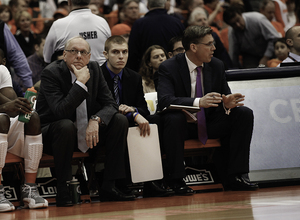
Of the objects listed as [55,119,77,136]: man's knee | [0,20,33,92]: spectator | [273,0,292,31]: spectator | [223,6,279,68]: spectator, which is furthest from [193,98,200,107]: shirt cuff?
[273,0,292,31]: spectator

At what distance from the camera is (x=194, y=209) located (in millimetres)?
3084

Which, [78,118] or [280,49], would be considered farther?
[280,49]

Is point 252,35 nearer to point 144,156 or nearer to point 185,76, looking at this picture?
point 185,76

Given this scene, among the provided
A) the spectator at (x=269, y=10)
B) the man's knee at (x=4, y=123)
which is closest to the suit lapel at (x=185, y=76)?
the man's knee at (x=4, y=123)

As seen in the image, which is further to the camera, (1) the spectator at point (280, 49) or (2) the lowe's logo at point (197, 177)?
(1) the spectator at point (280, 49)

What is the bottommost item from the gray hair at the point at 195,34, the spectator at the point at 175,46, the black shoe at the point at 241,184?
the black shoe at the point at 241,184

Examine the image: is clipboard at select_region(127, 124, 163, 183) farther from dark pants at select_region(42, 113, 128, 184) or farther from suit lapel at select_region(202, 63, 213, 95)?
suit lapel at select_region(202, 63, 213, 95)

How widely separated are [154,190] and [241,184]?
79 cm

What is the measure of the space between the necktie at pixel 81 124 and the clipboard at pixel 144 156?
1.35ft

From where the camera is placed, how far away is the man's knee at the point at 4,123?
3750 millimetres

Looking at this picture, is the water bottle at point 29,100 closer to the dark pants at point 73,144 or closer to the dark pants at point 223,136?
the dark pants at point 73,144

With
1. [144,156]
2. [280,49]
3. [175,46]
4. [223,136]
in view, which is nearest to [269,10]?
[280,49]

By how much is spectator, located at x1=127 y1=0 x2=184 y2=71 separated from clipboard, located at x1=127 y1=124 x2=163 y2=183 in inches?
78.7

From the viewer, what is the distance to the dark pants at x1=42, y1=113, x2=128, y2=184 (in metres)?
3.89
